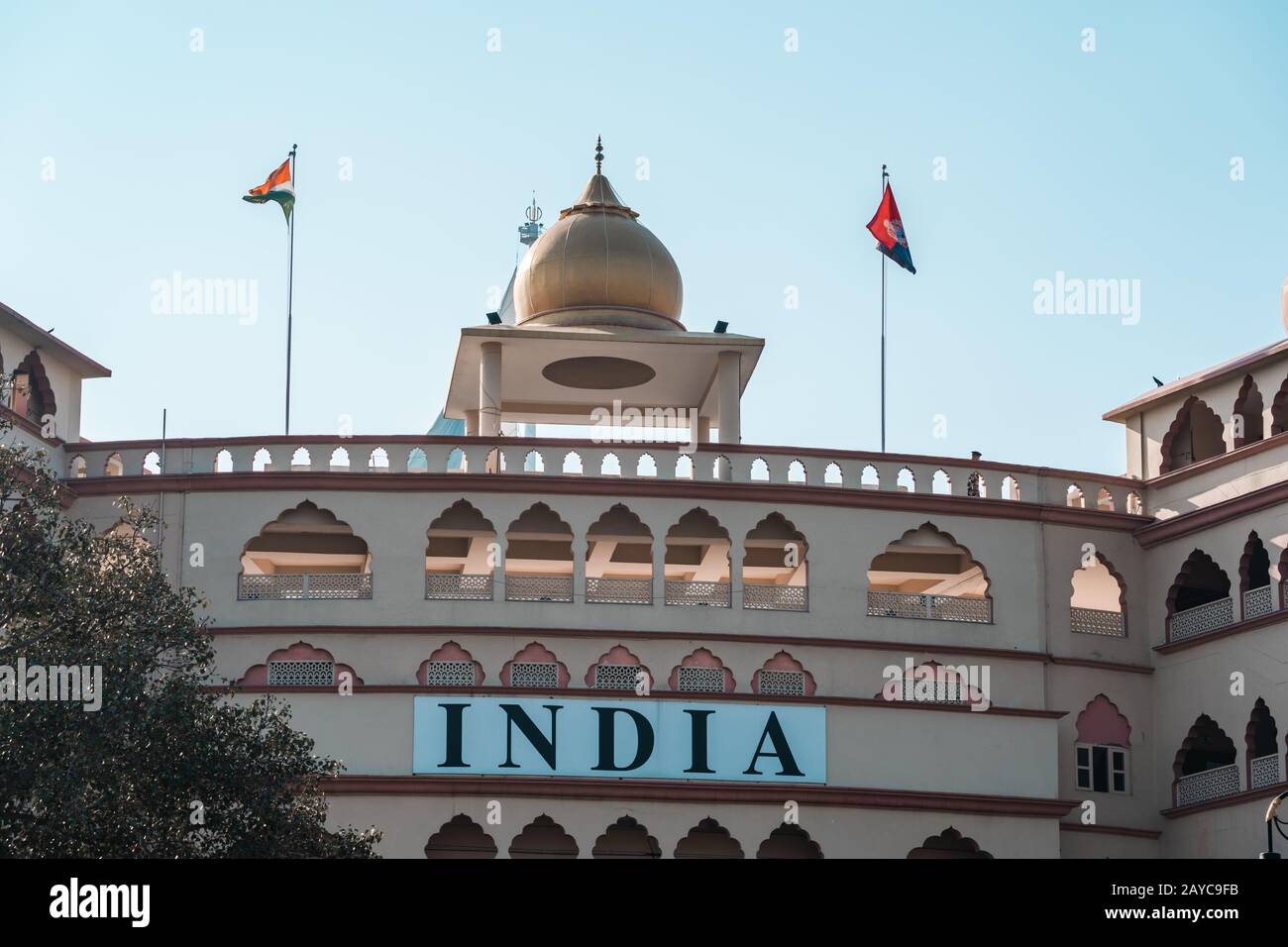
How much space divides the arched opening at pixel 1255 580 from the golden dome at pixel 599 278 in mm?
10337

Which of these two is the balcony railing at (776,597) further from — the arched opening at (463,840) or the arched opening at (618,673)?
the arched opening at (463,840)

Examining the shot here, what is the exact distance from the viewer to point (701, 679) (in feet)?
102

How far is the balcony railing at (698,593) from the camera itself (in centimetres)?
3169

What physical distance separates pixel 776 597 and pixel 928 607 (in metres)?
2.35

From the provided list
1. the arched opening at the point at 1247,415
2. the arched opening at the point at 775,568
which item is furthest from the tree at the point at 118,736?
the arched opening at the point at 1247,415

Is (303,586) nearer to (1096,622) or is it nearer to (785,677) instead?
(785,677)

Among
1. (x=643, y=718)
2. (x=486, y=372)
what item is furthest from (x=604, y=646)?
(x=486, y=372)

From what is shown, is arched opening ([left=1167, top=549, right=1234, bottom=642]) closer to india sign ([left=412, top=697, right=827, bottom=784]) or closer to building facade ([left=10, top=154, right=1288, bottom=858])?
building facade ([left=10, top=154, right=1288, bottom=858])

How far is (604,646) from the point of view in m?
31.0
